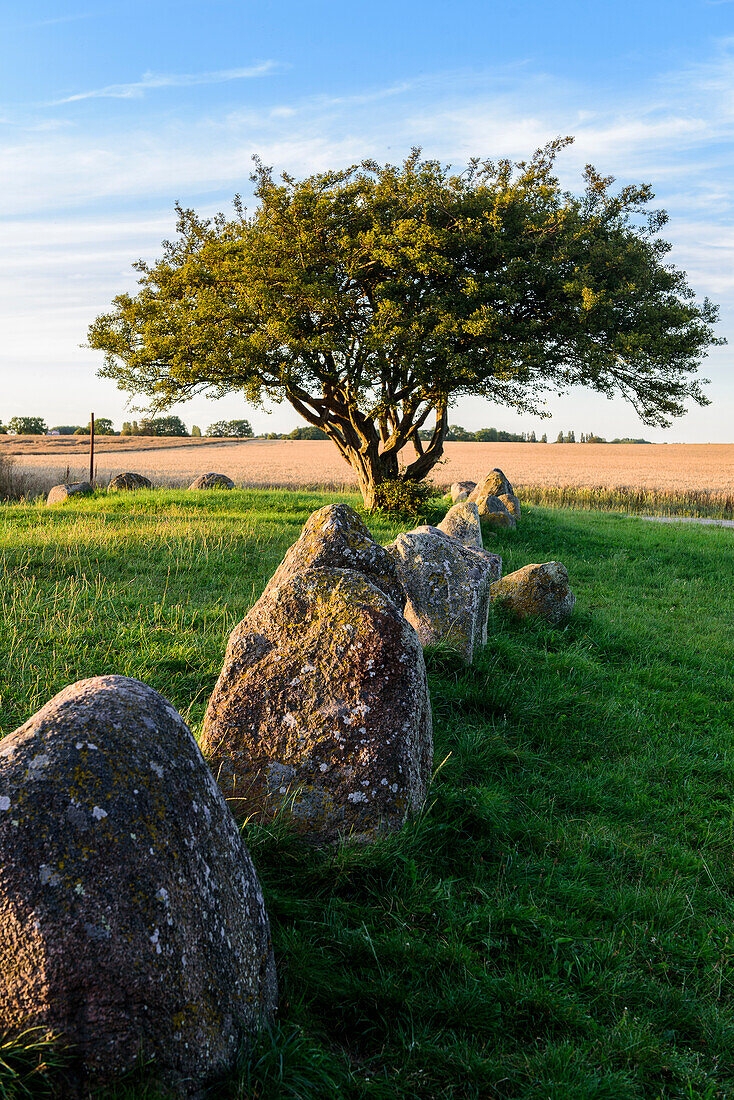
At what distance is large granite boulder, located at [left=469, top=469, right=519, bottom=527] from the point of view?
20.6 meters

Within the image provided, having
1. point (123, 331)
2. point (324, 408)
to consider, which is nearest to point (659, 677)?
point (324, 408)

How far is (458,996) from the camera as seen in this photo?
3.75 m

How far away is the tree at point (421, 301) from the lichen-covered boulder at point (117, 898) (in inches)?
706

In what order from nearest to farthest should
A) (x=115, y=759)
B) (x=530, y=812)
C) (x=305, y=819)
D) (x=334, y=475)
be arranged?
(x=115, y=759)
(x=305, y=819)
(x=530, y=812)
(x=334, y=475)

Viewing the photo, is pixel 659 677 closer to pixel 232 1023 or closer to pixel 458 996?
pixel 458 996

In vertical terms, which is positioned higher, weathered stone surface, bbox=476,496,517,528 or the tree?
the tree

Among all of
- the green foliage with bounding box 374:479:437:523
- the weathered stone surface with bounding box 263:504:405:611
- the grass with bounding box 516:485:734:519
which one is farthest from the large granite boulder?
the weathered stone surface with bounding box 263:504:405:611

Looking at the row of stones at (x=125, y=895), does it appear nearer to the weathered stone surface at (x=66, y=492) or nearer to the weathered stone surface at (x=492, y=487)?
the weathered stone surface at (x=492, y=487)

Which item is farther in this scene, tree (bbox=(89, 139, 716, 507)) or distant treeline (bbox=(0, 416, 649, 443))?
distant treeline (bbox=(0, 416, 649, 443))

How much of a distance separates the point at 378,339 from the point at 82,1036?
1892 centimetres

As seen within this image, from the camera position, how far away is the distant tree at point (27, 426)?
89.6 m

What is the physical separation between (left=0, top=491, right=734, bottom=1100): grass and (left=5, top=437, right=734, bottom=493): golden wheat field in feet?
69.8

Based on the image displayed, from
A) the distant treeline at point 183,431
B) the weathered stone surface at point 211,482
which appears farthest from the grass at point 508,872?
the distant treeline at point 183,431

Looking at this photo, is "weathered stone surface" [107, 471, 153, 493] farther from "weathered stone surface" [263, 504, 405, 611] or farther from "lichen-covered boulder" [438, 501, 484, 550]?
"weathered stone surface" [263, 504, 405, 611]
